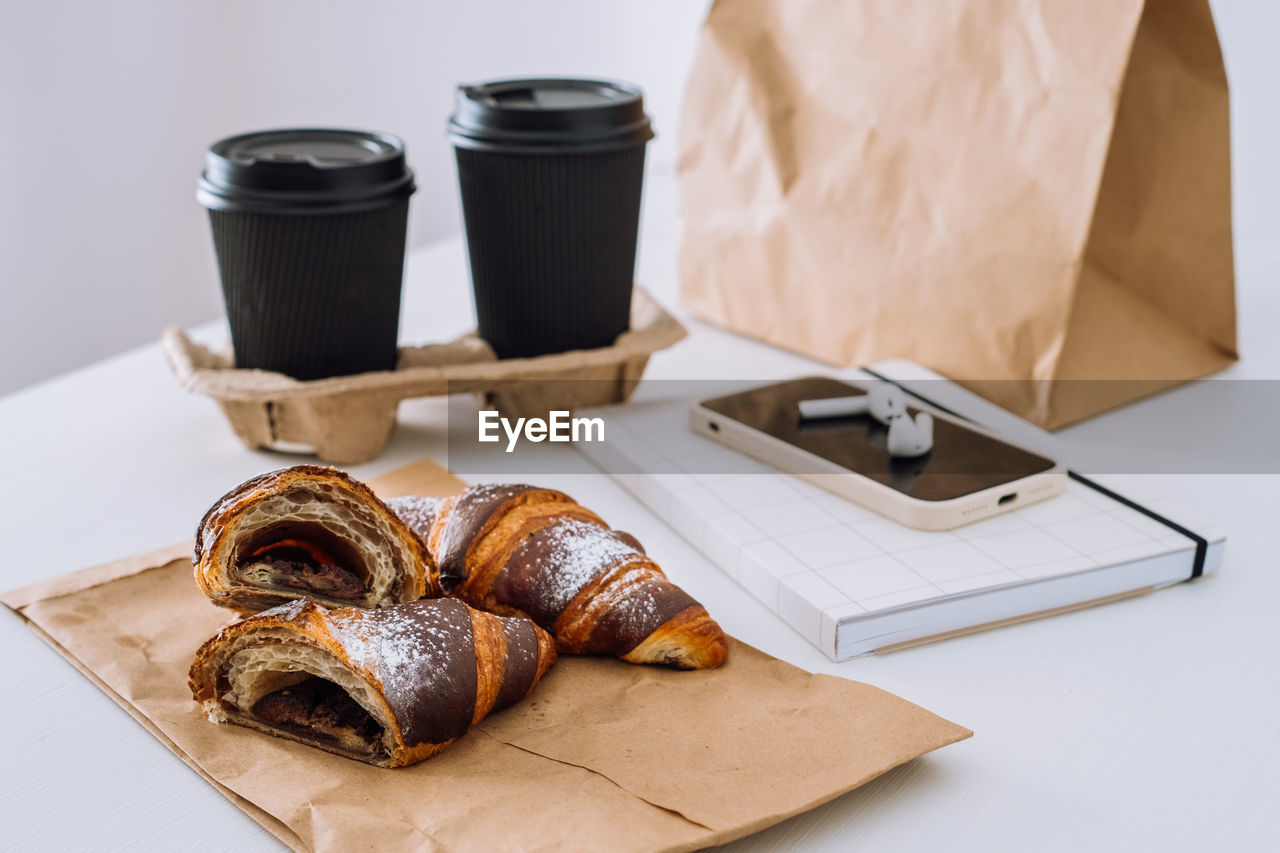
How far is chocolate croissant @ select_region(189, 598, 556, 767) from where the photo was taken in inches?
20.5

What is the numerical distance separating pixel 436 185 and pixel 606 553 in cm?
141

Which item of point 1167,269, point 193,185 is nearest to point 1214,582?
point 1167,269

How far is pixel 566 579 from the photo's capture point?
24.5 inches

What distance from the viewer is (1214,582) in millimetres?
710

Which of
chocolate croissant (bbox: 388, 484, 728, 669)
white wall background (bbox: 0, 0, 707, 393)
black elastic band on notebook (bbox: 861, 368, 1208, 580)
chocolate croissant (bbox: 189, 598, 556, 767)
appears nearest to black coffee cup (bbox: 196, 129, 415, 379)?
chocolate croissant (bbox: 388, 484, 728, 669)

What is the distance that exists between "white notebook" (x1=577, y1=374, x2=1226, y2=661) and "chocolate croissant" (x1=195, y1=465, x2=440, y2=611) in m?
0.21

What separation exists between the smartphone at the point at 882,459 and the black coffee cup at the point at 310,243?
254 mm

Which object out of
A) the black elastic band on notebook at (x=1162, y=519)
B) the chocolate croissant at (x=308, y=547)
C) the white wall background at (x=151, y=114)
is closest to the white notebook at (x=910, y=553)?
the black elastic band on notebook at (x=1162, y=519)

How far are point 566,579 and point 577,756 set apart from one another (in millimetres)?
112

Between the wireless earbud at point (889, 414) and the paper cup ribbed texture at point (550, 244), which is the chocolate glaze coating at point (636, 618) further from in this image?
the paper cup ribbed texture at point (550, 244)

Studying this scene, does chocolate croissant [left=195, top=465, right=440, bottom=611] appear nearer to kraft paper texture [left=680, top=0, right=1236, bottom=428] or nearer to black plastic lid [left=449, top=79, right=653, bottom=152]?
black plastic lid [left=449, top=79, right=653, bottom=152]

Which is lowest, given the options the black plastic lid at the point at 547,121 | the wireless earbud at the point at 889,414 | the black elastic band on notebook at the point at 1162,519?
the black elastic band on notebook at the point at 1162,519

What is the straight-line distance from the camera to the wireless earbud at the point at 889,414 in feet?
2.53

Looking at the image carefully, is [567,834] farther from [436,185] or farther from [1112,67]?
[436,185]
